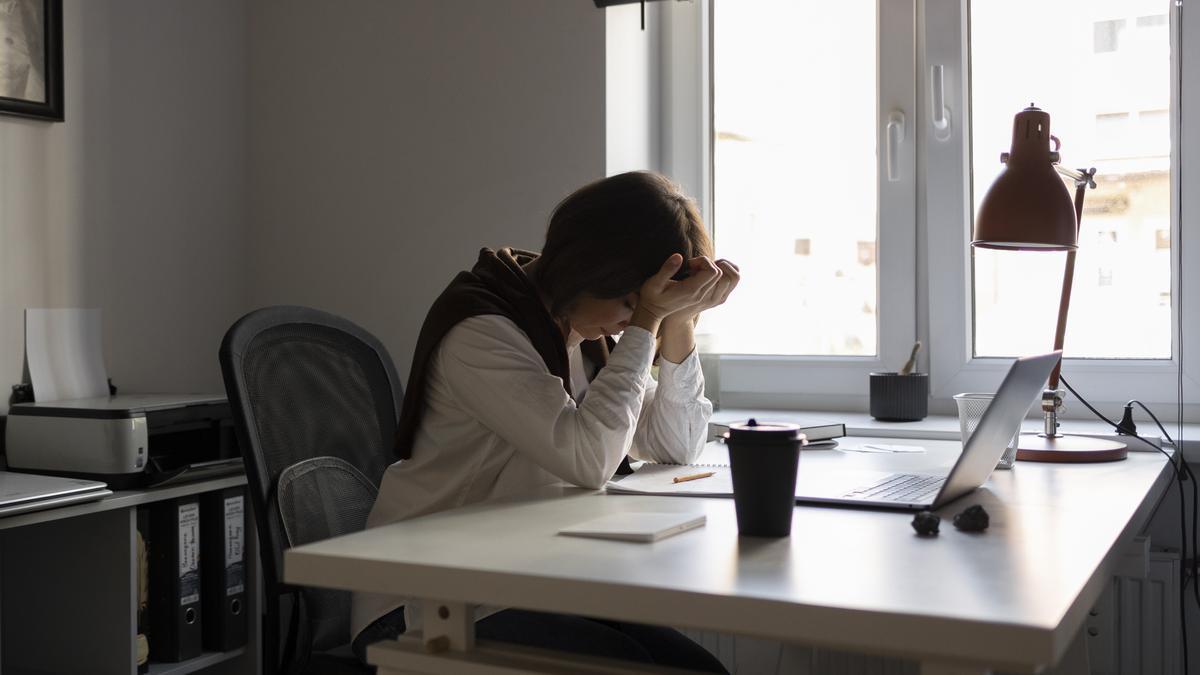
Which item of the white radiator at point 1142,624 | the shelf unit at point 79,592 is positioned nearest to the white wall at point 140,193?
the shelf unit at point 79,592

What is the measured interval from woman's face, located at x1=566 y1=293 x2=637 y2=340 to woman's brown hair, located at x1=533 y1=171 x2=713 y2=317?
0.08ft

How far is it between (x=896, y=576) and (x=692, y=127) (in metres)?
1.87

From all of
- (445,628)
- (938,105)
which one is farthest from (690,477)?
(938,105)

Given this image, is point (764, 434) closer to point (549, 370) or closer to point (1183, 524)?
point (549, 370)

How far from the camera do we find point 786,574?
89 centimetres

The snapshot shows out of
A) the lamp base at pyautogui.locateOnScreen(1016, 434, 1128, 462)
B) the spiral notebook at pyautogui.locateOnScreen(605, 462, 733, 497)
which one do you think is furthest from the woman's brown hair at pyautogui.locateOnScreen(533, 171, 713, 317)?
the lamp base at pyautogui.locateOnScreen(1016, 434, 1128, 462)

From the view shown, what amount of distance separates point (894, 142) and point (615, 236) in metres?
1.14

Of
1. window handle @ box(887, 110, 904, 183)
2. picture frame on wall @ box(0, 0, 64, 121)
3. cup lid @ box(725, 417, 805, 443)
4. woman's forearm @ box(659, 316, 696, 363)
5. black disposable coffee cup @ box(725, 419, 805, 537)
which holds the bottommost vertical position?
black disposable coffee cup @ box(725, 419, 805, 537)

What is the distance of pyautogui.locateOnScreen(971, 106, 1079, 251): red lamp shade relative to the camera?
5.43 feet

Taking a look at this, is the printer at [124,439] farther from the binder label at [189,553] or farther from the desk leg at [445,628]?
the desk leg at [445,628]

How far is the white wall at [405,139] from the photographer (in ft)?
7.94

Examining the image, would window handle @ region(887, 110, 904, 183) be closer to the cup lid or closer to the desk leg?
the cup lid

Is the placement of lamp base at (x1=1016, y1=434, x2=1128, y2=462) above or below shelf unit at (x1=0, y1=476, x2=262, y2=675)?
above

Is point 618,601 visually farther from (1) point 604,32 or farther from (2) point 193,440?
(1) point 604,32
